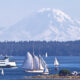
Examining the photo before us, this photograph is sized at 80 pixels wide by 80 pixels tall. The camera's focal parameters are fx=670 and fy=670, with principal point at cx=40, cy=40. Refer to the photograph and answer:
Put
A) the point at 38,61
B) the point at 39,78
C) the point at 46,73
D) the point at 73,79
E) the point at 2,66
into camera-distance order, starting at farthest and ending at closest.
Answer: the point at 2,66, the point at 38,61, the point at 46,73, the point at 39,78, the point at 73,79

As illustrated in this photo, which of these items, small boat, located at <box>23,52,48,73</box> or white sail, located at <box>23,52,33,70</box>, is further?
white sail, located at <box>23,52,33,70</box>

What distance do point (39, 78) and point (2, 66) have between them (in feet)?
202

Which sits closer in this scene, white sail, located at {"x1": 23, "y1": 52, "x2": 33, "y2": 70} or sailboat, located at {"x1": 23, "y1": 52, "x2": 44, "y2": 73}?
sailboat, located at {"x1": 23, "y1": 52, "x2": 44, "y2": 73}

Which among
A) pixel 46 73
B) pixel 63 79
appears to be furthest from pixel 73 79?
pixel 46 73

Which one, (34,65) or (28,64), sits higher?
(28,64)

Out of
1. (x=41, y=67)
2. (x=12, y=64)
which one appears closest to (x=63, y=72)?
(x=41, y=67)

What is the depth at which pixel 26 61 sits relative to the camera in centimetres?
13988

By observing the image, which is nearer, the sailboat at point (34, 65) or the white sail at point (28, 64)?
the sailboat at point (34, 65)

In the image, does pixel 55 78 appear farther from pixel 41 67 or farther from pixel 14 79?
pixel 41 67

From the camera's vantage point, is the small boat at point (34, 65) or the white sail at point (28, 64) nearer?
the small boat at point (34, 65)

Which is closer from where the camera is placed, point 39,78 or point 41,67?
point 39,78

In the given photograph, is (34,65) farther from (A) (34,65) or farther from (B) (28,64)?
(B) (28,64)

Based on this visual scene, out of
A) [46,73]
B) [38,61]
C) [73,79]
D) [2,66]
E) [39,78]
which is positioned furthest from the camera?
[2,66]

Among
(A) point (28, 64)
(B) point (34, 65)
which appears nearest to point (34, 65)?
(B) point (34, 65)
